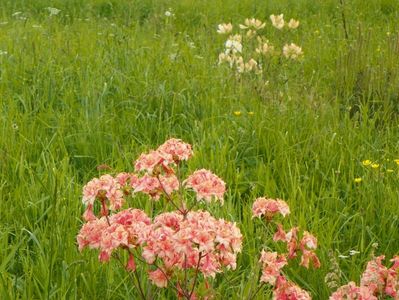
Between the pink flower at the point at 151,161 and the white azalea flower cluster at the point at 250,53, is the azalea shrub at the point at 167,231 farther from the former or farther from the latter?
the white azalea flower cluster at the point at 250,53

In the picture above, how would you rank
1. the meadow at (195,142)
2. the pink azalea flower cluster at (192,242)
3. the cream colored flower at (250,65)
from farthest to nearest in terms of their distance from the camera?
1. the cream colored flower at (250,65)
2. the meadow at (195,142)
3. the pink azalea flower cluster at (192,242)

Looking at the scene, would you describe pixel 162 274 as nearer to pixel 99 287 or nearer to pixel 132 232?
pixel 132 232

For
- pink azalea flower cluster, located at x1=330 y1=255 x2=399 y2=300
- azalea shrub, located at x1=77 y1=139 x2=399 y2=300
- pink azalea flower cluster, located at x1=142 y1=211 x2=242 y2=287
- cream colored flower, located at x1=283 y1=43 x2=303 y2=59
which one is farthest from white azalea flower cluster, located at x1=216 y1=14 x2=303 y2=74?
pink azalea flower cluster, located at x1=142 y1=211 x2=242 y2=287

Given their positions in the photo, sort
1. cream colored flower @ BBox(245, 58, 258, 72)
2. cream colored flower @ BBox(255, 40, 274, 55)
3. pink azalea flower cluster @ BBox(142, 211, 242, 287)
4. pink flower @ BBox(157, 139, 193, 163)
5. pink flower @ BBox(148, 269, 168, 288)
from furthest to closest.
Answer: cream colored flower @ BBox(255, 40, 274, 55)
cream colored flower @ BBox(245, 58, 258, 72)
pink flower @ BBox(157, 139, 193, 163)
pink flower @ BBox(148, 269, 168, 288)
pink azalea flower cluster @ BBox(142, 211, 242, 287)

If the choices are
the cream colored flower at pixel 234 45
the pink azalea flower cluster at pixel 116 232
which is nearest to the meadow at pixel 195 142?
the cream colored flower at pixel 234 45

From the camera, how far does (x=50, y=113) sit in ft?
11.4

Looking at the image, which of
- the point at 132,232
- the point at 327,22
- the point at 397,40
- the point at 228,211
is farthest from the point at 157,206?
the point at 327,22

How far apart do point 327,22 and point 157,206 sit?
485 cm

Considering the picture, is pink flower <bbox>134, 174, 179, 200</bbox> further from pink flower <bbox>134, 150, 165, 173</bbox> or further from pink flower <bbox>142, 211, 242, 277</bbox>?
pink flower <bbox>142, 211, 242, 277</bbox>

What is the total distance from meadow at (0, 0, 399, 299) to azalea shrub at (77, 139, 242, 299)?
0.17 metres

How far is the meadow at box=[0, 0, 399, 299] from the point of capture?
2.20m

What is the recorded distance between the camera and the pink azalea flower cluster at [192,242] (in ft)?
4.70

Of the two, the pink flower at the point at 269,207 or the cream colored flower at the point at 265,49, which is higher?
the pink flower at the point at 269,207

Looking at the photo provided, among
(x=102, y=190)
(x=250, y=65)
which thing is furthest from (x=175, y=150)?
(x=250, y=65)
